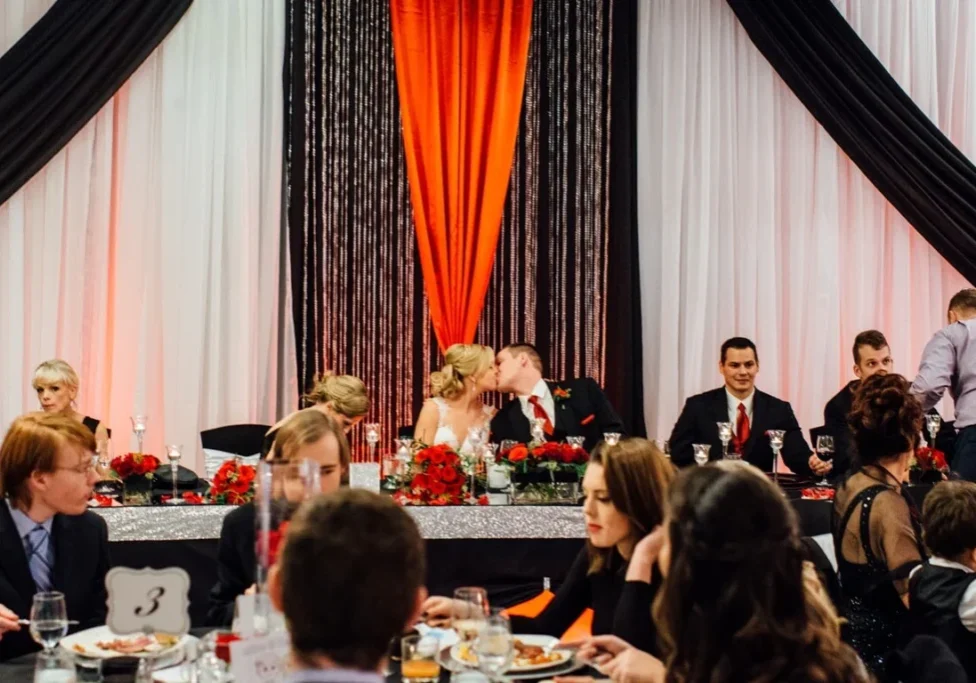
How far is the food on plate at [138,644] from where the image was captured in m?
2.95

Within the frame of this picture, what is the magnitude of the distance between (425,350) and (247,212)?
1.33 metres

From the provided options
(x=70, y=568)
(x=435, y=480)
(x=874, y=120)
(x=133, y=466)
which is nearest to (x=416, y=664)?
(x=70, y=568)

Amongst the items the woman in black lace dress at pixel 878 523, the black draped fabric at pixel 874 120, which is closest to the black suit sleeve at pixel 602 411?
the black draped fabric at pixel 874 120

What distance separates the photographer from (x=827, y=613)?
→ 2.19 meters

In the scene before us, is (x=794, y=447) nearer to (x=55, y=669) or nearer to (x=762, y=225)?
(x=762, y=225)

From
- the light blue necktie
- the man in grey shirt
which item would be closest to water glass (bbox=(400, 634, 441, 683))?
the light blue necktie

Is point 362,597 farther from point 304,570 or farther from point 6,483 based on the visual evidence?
point 6,483

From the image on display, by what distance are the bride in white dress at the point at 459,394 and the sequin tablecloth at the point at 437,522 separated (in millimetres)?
1352

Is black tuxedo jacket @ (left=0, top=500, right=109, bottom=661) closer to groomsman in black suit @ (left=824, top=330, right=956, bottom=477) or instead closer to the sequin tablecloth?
the sequin tablecloth

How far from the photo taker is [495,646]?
2.65 m

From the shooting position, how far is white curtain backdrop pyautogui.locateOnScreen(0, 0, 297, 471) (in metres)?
7.14

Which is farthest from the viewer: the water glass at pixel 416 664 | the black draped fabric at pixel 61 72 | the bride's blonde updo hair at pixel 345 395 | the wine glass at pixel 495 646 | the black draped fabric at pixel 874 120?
the black draped fabric at pixel 874 120

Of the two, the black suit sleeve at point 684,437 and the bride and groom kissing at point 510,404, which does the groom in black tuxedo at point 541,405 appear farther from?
the black suit sleeve at point 684,437

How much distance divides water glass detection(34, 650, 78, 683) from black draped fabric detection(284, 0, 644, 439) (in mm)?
4956
